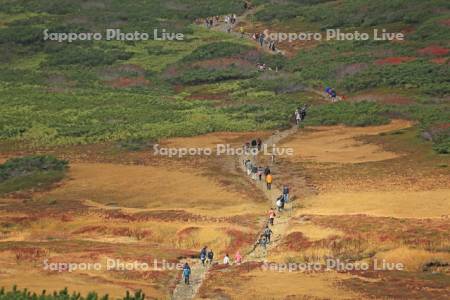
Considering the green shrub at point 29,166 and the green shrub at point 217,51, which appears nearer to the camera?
the green shrub at point 29,166

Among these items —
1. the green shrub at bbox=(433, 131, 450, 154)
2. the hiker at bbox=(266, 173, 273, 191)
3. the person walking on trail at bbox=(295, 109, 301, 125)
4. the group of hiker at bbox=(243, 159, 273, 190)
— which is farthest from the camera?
the person walking on trail at bbox=(295, 109, 301, 125)

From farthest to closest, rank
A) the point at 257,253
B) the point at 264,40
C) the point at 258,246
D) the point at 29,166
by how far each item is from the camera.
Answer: the point at 264,40 < the point at 29,166 < the point at 258,246 < the point at 257,253

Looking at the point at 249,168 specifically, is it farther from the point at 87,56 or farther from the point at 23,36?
the point at 23,36

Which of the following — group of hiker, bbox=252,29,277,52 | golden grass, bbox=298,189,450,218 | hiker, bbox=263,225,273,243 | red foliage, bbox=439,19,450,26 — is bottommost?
hiker, bbox=263,225,273,243

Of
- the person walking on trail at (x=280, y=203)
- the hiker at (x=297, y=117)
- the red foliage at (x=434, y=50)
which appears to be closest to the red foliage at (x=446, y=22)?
the red foliage at (x=434, y=50)

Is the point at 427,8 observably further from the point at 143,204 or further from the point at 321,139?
the point at 143,204

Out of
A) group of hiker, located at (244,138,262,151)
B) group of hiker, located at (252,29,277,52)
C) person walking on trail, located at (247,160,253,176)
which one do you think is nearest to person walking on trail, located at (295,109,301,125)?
group of hiker, located at (244,138,262,151)

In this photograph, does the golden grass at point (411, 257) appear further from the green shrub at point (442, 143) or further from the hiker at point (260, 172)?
the green shrub at point (442, 143)

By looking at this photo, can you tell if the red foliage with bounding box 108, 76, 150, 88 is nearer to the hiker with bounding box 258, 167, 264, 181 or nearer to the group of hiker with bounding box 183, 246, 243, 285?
the hiker with bounding box 258, 167, 264, 181

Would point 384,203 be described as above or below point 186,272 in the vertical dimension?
above

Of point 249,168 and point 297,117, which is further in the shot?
point 297,117

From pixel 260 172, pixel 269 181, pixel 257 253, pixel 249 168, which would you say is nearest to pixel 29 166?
pixel 249 168

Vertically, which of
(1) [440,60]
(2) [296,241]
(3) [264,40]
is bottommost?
(2) [296,241]

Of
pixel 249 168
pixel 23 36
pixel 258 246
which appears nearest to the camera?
pixel 258 246
